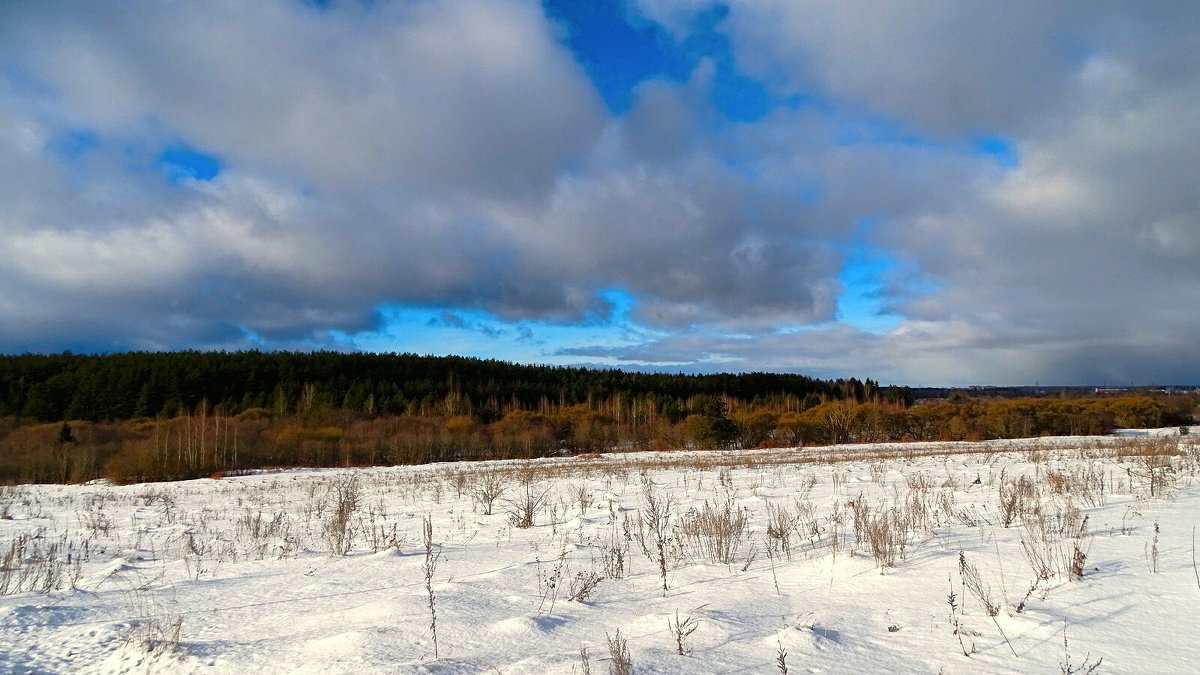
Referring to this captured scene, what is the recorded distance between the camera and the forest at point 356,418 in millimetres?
47938

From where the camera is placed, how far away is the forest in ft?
157

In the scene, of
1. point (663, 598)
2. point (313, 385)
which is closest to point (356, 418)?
point (313, 385)

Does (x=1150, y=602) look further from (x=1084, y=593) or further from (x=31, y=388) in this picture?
(x=31, y=388)

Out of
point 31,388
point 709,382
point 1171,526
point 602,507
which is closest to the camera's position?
point 1171,526

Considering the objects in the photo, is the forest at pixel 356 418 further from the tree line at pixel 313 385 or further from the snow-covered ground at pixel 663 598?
Answer: the snow-covered ground at pixel 663 598

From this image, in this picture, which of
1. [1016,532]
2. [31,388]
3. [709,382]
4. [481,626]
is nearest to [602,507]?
[1016,532]

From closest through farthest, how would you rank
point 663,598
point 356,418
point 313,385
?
point 663,598 < point 356,418 < point 313,385

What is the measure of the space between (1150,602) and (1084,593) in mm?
362

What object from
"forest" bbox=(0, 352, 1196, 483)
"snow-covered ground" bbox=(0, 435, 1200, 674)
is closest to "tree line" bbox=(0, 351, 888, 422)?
"forest" bbox=(0, 352, 1196, 483)

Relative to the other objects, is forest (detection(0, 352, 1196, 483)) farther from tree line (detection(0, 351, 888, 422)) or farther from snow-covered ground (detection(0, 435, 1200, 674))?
snow-covered ground (detection(0, 435, 1200, 674))

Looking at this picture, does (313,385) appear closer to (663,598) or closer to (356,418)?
(356,418)

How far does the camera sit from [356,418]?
7338 centimetres

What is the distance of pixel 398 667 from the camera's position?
11.9 ft

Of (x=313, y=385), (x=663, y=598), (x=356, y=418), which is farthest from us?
(x=313, y=385)
